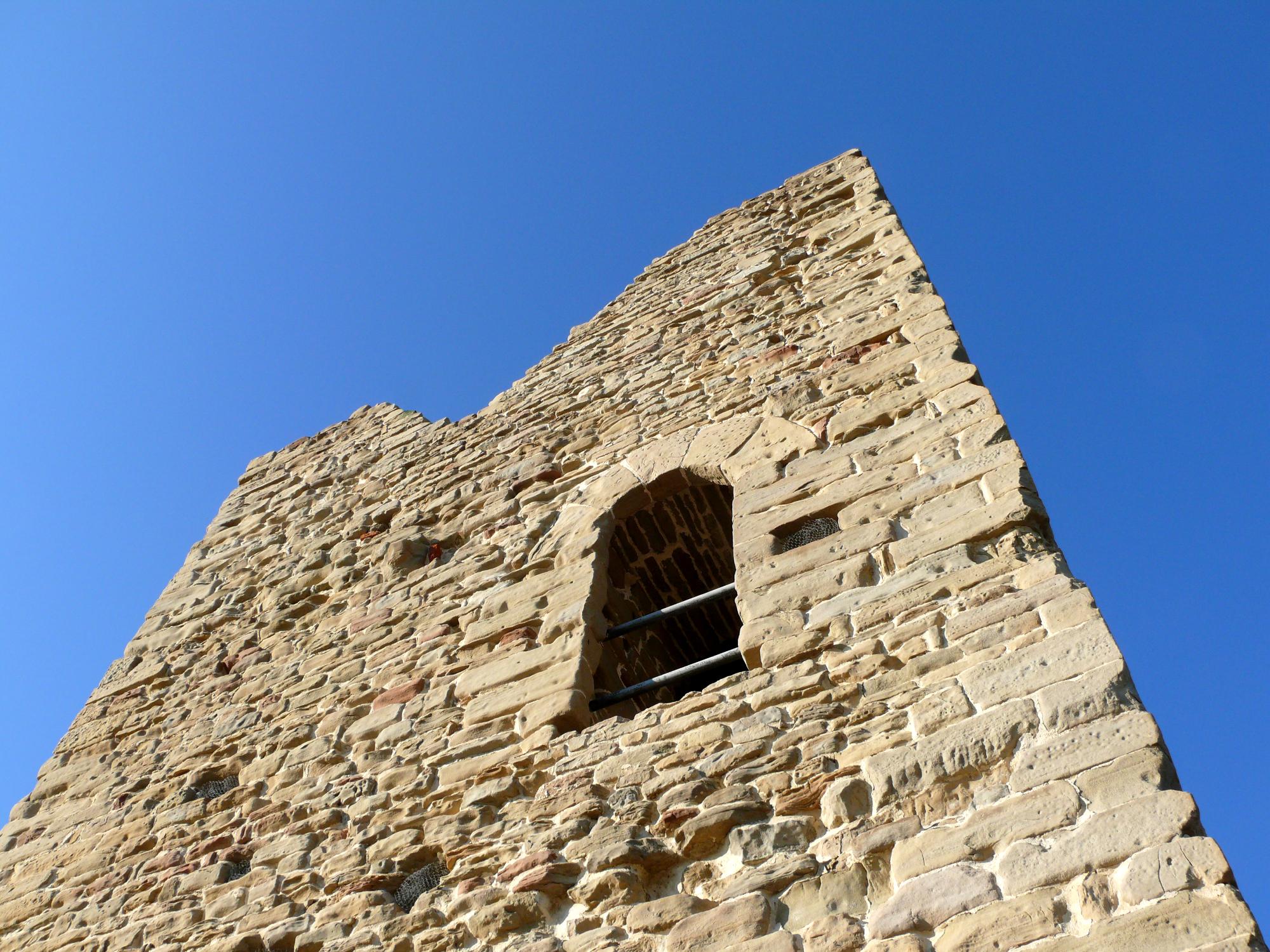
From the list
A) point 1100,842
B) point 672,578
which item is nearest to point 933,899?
point 1100,842

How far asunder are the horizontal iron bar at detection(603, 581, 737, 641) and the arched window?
65mm

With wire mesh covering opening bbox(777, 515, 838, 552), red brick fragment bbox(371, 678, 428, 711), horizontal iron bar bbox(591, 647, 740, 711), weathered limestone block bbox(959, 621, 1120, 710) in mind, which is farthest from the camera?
red brick fragment bbox(371, 678, 428, 711)

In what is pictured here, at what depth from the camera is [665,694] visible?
198 inches

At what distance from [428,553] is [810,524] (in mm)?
1959

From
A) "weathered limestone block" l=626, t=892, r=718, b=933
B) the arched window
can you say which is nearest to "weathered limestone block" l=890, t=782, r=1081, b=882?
"weathered limestone block" l=626, t=892, r=718, b=933

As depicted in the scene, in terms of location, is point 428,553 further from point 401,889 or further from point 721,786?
point 721,786

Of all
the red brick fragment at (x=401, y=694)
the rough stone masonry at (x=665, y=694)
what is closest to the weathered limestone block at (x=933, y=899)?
the rough stone masonry at (x=665, y=694)

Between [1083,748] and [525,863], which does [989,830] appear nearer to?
[1083,748]

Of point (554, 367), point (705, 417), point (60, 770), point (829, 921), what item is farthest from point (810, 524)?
point (60, 770)

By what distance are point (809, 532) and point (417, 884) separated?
1.74m

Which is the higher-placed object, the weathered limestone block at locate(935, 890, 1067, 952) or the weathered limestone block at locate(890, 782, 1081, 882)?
the weathered limestone block at locate(890, 782, 1081, 882)

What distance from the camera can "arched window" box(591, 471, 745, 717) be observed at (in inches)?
194

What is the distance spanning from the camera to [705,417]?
5.27m

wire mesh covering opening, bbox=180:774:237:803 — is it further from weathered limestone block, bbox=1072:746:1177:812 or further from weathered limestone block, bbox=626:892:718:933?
weathered limestone block, bbox=1072:746:1177:812
